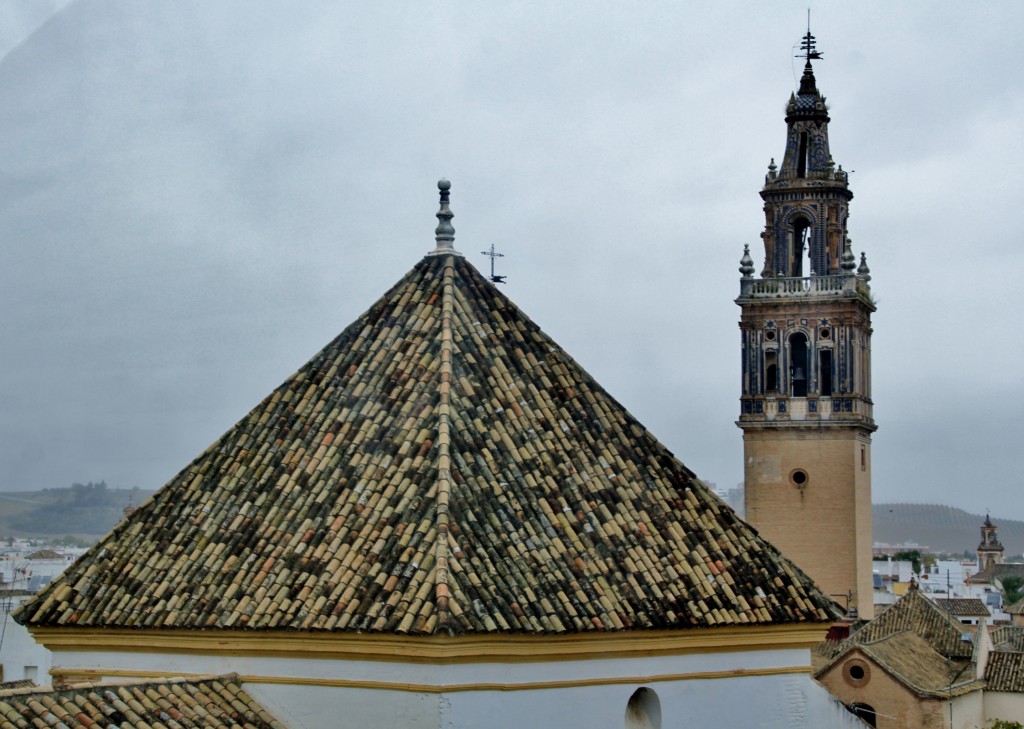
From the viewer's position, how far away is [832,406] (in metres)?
67.9

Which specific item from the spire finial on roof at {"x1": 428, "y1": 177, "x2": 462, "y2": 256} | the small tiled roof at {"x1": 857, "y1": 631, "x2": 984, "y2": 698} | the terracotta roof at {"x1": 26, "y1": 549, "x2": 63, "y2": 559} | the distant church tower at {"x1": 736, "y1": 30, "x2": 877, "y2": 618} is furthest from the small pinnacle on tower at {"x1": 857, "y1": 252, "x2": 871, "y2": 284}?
the spire finial on roof at {"x1": 428, "y1": 177, "x2": 462, "y2": 256}

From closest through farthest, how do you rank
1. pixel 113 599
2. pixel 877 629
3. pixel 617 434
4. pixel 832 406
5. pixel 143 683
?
pixel 143 683
pixel 113 599
pixel 617 434
pixel 877 629
pixel 832 406

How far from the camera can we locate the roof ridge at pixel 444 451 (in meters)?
9.59

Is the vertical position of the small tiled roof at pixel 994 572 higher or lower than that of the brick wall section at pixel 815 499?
higher

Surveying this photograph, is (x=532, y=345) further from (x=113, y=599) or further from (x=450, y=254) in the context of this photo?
(x=113, y=599)

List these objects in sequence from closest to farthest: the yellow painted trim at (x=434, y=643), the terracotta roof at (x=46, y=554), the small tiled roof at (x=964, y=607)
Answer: the yellow painted trim at (x=434, y=643) → the terracotta roof at (x=46, y=554) → the small tiled roof at (x=964, y=607)

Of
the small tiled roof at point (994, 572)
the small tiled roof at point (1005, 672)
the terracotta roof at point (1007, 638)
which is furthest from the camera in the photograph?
the small tiled roof at point (994, 572)

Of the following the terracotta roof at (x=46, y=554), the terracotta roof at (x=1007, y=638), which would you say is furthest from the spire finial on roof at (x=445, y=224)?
the terracotta roof at (x=46, y=554)

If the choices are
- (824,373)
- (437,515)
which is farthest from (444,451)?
(824,373)

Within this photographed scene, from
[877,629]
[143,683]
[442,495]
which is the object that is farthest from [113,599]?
[877,629]

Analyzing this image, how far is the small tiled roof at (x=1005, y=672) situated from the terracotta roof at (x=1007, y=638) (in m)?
5.85

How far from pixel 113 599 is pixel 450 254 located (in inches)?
138

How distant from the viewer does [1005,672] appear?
54.9m

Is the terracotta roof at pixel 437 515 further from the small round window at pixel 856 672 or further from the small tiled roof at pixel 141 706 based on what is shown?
the small round window at pixel 856 672
